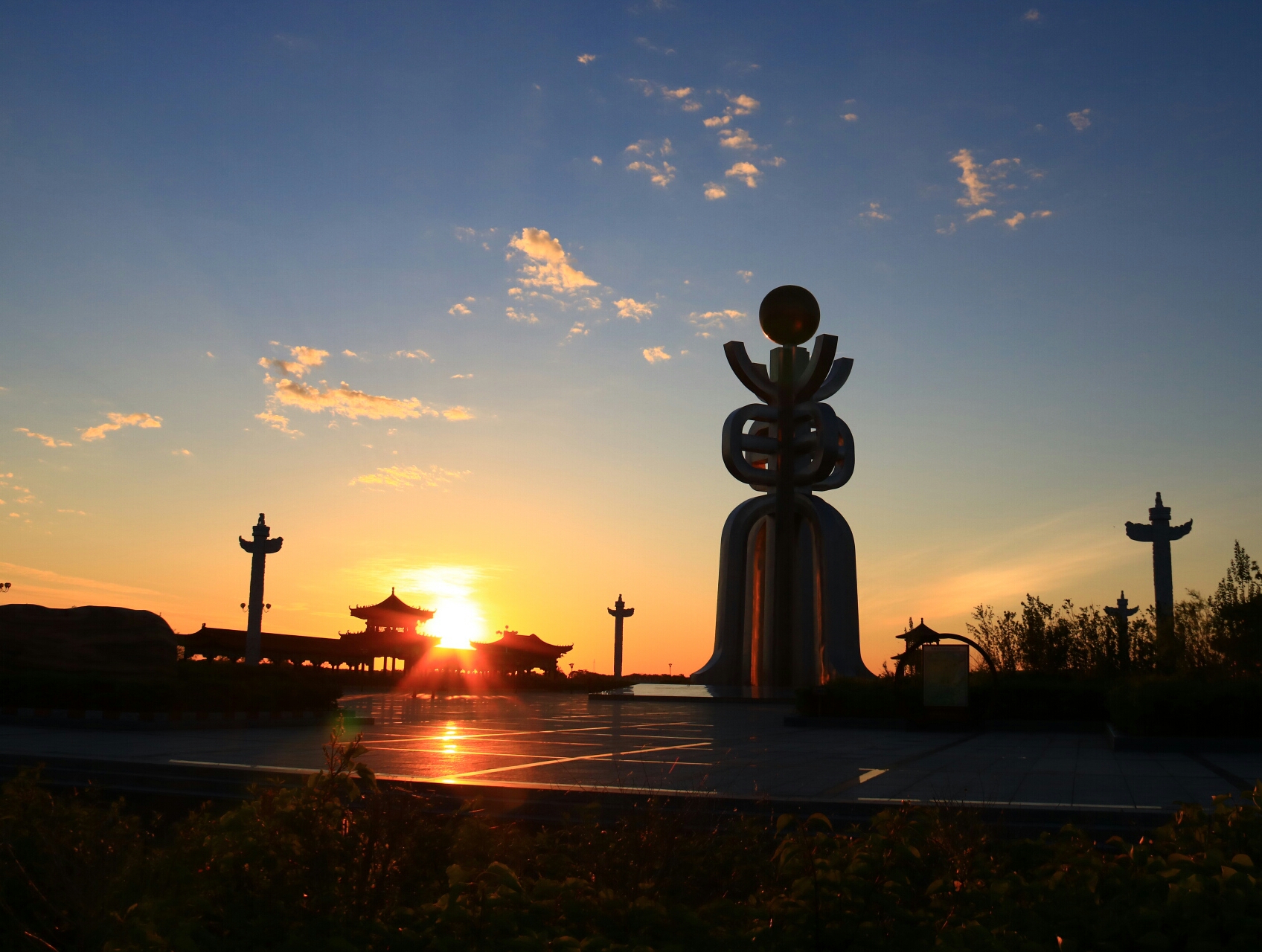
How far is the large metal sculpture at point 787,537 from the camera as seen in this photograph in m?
35.5

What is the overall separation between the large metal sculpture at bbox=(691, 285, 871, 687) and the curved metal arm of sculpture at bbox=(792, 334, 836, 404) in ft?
0.12

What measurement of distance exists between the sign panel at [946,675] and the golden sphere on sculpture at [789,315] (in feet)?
72.1

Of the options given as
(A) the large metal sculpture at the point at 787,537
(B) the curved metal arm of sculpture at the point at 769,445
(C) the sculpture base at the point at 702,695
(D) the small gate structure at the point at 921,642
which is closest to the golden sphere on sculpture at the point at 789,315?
(A) the large metal sculpture at the point at 787,537

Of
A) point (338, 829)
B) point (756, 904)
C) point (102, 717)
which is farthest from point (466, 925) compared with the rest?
point (102, 717)

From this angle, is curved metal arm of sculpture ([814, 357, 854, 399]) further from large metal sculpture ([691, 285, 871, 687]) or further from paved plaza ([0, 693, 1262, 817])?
paved plaza ([0, 693, 1262, 817])

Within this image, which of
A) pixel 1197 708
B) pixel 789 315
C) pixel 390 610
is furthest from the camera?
pixel 390 610

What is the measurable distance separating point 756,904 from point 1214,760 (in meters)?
10.3

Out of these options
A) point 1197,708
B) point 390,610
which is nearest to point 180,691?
point 1197,708

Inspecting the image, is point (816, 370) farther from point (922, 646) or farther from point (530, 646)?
point (530, 646)

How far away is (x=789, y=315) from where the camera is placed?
126ft

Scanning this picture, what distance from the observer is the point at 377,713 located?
70.1 feet

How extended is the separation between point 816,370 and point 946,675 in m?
19.6

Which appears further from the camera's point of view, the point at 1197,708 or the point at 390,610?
the point at 390,610

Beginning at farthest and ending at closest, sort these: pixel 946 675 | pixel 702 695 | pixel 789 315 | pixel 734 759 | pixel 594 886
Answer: pixel 789 315
pixel 702 695
pixel 946 675
pixel 734 759
pixel 594 886
